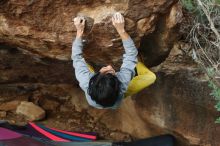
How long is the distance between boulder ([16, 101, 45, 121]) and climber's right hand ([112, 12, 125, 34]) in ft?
10.4

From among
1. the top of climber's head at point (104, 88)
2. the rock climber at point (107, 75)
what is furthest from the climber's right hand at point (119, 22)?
the top of climber's head at point (104, 88)

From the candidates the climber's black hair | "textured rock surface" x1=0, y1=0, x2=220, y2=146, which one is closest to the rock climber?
the climber's black hair

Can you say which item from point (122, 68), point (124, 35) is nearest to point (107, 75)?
point (122, 68)

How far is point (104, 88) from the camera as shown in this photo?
347cm

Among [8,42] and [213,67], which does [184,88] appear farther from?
[8,42]

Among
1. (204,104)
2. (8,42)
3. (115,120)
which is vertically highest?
(8,42)

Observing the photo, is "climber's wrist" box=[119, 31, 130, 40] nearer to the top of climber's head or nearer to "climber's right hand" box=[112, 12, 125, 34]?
"climber's right hand" box=[112, 12, 125, 34]

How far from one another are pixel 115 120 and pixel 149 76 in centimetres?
247

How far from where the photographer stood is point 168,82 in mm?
4984

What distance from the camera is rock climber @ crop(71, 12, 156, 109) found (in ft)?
11.6

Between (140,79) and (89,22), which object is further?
(140,79)

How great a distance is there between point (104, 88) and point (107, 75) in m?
0.13

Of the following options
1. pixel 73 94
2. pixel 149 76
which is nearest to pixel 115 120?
pixel 73 94

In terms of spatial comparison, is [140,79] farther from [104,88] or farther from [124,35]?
[104,88]
